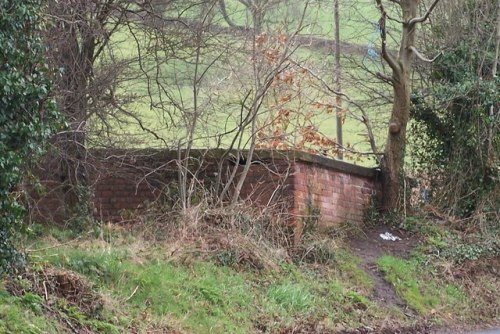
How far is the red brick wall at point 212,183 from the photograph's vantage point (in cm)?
1590

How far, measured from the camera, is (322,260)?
1550cm

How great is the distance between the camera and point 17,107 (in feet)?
30.7

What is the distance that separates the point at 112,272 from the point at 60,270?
0.91 m

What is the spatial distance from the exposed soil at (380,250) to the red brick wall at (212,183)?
0.87 m

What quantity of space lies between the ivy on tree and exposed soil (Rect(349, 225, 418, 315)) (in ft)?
25.1

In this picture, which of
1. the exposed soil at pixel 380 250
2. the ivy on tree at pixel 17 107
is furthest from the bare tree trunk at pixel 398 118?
the ivy on tree at pixel 17 107

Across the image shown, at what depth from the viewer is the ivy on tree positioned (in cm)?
911

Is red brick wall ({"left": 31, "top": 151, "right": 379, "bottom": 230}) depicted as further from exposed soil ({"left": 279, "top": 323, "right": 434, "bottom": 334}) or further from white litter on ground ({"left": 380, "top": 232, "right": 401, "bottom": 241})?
exposed soil ({"left": 279, "top": 323, "right": 434, "bottom": 334})

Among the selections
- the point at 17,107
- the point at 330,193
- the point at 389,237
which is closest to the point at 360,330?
the point at 330,193

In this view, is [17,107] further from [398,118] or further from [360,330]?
[398,118]

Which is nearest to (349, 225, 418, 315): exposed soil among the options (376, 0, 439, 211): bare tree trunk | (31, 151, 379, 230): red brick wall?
(31, 151, 379, 230): red brick wall

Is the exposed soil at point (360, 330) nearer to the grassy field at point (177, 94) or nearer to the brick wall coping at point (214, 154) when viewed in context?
the brick wall coping at point (214, 154)

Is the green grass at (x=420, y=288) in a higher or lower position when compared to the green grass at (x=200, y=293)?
lower

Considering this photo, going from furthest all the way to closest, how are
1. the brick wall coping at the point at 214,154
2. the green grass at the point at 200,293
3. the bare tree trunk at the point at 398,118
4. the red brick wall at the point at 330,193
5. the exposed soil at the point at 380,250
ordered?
the bare tree trunk at the point at 398,118 < the red brick wall at the point at 330,193 < the brick wall coping at the point at 214,154 < the exposed soil at the point at 380,250 < the green grass at the point at 200,293
